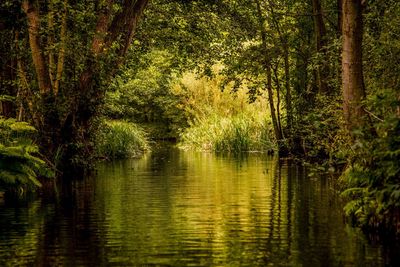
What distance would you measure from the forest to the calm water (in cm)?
60

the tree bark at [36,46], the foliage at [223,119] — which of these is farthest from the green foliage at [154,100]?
the tree bark at [36,46]

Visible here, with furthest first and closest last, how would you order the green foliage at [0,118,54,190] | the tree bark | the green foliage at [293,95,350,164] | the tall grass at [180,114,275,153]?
the tall grass at [180,114,275,153] < the tree bark < the green foliage at [0,118,54,190] < the green foliage at [293,95,350,164]

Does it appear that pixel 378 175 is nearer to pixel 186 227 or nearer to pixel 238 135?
pixel 186 227

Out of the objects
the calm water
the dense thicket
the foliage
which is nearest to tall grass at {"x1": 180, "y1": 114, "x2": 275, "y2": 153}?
the foliage

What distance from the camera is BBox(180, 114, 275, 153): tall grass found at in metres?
31.9

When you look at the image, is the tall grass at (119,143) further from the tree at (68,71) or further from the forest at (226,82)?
the tree at (68,71)

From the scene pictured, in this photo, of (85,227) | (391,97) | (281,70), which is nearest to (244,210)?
(85,227)

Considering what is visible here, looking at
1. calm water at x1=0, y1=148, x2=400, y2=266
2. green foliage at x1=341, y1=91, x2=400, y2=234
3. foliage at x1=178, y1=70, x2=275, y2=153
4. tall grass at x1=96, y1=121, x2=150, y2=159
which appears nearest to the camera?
calm water at x1=0, y1=148, x2=400, y2=266

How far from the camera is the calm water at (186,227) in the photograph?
25.5 ft

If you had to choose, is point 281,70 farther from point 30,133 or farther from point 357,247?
point 357,247

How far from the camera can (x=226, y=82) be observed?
95.3 ft

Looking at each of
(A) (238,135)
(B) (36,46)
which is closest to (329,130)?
(B) (36,46)

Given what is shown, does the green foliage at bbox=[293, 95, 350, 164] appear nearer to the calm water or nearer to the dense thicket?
the dense thicket

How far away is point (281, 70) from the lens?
30.5m
